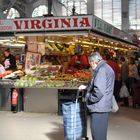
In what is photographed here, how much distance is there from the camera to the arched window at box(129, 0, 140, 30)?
3300 centimetres

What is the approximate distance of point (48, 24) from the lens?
35.9 feet

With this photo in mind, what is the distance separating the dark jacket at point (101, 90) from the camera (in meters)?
5.63

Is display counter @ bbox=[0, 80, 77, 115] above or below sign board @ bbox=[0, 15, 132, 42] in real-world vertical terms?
below

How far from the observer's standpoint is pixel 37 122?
9609mm

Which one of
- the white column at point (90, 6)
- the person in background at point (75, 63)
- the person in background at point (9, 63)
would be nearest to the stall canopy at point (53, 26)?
the person in background at point (9, 63)

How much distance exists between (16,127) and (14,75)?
2.66 metres

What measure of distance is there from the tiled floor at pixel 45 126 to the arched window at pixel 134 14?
22.8 meters

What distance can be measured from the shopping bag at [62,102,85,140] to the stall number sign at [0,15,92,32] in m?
4.55

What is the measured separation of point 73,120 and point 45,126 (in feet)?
9.70

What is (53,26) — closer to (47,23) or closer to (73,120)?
(47,23)

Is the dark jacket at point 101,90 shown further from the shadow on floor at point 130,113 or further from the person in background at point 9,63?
the person in background at point 9,63

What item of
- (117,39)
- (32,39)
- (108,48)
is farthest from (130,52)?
(32,39)

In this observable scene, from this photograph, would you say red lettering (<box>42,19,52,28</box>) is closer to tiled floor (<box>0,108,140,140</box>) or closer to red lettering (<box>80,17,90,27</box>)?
red lettering (<box>80,17,90,27</box>)

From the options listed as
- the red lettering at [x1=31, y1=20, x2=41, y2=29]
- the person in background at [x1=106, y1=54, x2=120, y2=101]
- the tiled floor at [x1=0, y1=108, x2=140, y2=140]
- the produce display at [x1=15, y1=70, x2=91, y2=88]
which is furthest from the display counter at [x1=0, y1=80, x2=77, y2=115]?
the person in background at [x1=106, y1=54, x2=120, y2=101]
